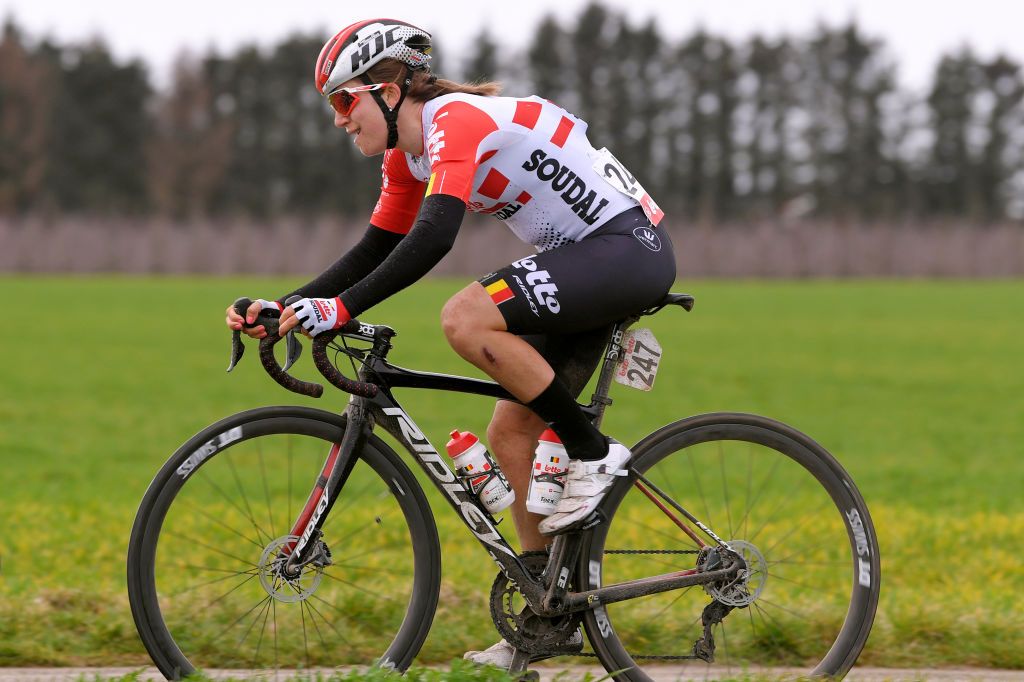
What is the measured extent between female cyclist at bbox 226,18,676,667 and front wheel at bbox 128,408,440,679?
37cm

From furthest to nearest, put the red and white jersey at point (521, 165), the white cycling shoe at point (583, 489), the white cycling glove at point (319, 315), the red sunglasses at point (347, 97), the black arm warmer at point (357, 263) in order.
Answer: the black arm warmer at point (357, 263) < the white cycling shoe at point (583, 489) < the red sunglasses at point (347, 97) < the red and white jersey at point (521, 165) < the white cycling glove at point (319, 315)

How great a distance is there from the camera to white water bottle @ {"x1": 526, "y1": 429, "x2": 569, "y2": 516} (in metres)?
4.32

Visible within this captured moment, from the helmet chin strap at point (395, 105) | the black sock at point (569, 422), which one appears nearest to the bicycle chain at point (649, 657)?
the black sock at point (569, 422)

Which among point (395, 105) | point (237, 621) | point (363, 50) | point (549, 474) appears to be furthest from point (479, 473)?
point (363, 50)

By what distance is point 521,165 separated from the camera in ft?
13.9

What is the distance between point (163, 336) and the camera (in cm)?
2770

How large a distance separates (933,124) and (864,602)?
83.8 meters

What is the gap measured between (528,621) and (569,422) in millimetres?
674

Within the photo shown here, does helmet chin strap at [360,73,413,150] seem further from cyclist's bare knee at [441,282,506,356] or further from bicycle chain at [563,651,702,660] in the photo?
bicycle chain at [563,651,702,660]

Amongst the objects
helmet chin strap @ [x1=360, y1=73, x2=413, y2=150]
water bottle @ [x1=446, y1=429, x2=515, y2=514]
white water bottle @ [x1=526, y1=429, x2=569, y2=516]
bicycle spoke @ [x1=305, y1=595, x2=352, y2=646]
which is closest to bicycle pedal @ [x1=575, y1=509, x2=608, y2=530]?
white water bottle @ [x1=526, y1=429, x2=569, y2=516]

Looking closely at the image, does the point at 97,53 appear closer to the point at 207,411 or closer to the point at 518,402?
the point at 207,411

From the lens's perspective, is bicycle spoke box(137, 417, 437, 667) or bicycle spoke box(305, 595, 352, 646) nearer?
bicycle spoke box(137, 417, 437, 667)

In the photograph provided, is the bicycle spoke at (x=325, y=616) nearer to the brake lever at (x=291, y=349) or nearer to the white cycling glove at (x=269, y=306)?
the brake lever at (x=291, y=349)

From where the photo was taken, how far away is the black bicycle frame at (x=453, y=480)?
4.25 m
